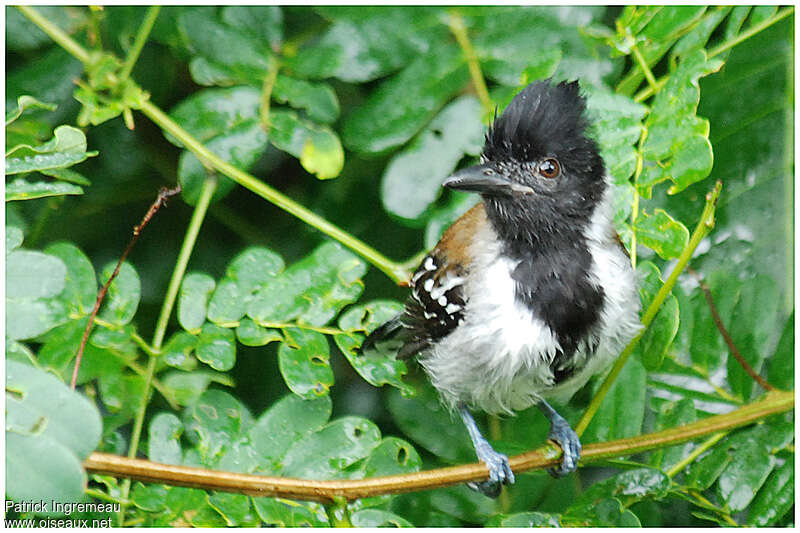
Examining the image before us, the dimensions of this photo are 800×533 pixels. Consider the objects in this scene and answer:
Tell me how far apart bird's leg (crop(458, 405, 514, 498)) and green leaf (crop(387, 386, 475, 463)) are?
4 cm

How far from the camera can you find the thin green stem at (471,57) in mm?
2717

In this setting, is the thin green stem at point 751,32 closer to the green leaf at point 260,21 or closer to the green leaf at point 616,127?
the green leaf at point 616,127

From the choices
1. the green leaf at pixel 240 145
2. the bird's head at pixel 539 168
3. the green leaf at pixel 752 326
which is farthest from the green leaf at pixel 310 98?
the green leaf at pixel 752 326

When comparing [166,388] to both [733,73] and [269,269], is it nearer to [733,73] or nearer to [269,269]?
[269,269]

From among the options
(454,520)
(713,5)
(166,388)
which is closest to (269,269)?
(166,388)

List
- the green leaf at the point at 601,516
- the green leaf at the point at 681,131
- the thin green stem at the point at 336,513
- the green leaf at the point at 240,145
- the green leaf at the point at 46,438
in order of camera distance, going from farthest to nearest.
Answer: the green leaf at the point at 240,145, the green leaf at the point at 601,516, the green leaf at the point at 681,131, the thin green stem at the point at 336,513, the green leaf at the point at 46,438

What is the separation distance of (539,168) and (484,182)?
0.20 meters

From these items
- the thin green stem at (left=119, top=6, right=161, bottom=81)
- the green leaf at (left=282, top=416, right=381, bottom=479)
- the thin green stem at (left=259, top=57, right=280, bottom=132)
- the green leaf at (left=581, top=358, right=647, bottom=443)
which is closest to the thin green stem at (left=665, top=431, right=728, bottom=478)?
the green leaf at (left=581, top=358, right=647, bottom=443)

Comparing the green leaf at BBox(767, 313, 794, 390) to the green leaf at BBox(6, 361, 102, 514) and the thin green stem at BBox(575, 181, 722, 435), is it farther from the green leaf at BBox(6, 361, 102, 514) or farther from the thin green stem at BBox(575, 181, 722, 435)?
the green leaf at BBox(6, 361, 102, 514)

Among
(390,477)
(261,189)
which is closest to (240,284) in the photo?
(261,189)

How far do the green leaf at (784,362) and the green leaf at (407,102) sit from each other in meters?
1.27

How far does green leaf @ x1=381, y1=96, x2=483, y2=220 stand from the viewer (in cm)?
268

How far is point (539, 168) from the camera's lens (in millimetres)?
2418

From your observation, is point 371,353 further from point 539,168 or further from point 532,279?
point 539,168
